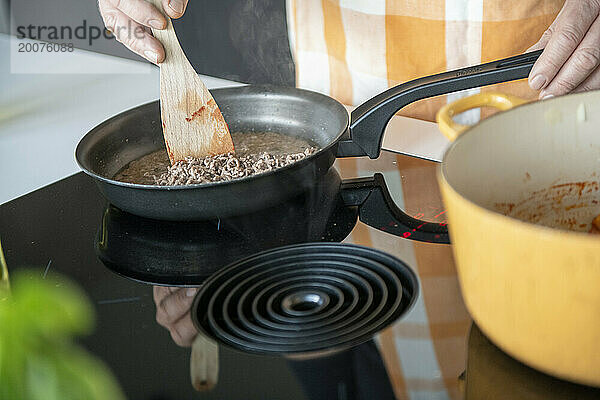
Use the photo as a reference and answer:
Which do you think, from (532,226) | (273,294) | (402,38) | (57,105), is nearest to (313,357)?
(273,294)

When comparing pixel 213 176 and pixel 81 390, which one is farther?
pixel 213 176

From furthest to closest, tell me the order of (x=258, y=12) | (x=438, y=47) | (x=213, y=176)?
(x=258, y=12)
(x=438, y=47)
(x=213, y=176)

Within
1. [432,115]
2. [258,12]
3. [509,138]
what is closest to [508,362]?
[509,138]

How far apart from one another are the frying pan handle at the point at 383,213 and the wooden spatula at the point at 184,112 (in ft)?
0.52

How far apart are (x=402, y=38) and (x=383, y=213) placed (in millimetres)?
381

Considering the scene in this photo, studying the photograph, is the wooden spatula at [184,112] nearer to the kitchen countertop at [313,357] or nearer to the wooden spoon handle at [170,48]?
the wooden spoon handle at [170,48]

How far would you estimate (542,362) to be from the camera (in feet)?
1.43

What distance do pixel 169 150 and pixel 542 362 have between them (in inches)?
19.7

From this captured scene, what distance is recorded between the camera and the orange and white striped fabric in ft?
3.14

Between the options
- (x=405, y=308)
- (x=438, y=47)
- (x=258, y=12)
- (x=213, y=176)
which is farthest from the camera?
(x=258, y=12)

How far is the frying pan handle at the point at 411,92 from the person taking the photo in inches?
26.8

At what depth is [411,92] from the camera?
71 cm

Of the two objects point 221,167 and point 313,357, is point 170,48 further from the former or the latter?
point 313,357

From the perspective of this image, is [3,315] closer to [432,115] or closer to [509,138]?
[509,138]
